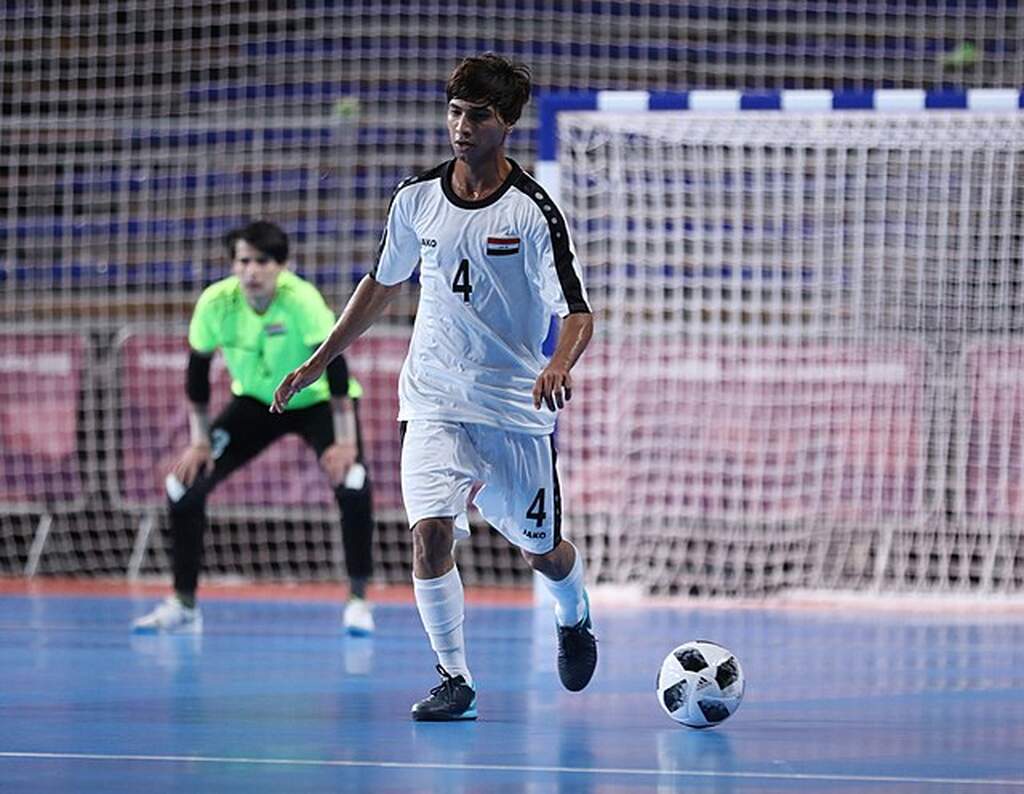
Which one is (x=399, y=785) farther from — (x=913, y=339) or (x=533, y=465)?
(x=913, y=339)

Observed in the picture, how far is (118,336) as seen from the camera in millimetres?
10727

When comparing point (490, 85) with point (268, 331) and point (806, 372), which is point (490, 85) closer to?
point (268, 331)

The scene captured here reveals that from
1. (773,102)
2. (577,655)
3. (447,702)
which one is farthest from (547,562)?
(773,102)

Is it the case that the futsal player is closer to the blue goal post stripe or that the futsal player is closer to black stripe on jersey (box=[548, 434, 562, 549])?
black stripe on jersey (box=[548, 434, 562, 549])

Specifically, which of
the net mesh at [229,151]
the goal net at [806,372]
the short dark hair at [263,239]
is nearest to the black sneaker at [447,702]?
the short dark hair at [263,239]

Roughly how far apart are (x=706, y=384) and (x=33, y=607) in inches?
147

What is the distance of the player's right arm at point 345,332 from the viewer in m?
5.38

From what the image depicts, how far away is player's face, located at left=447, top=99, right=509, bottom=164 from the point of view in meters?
5.08

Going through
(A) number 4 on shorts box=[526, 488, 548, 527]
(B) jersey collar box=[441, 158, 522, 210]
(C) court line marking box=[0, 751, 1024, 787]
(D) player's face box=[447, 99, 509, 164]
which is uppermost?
(D) player's face box=[447, 99, 509, 164]

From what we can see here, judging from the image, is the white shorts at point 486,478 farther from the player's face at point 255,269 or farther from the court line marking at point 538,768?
the player's face at point 255,269

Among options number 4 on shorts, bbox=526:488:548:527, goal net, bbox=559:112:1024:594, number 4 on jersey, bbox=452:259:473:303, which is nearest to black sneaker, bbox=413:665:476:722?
number 4 on shorts, bbox=526:488:548:527

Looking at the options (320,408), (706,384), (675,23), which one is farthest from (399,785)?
(675,23)

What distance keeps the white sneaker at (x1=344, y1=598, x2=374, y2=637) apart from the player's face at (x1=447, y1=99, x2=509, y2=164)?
345 centimetres

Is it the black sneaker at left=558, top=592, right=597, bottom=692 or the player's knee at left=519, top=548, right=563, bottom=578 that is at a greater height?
the player's knee at left=519, top=548, right=563, bottom=578
